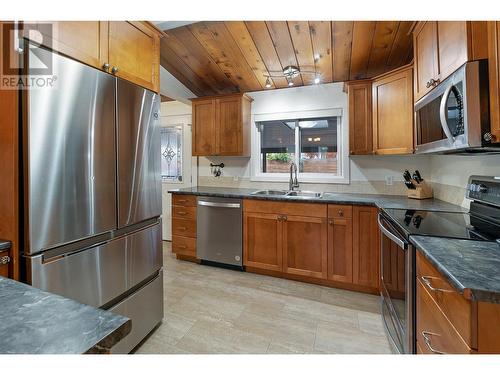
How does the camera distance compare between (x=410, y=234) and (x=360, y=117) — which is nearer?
(x=410, y=234)

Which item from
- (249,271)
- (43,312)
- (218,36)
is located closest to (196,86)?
(218,36)

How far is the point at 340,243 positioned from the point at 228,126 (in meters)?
2.05

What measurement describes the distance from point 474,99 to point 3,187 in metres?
2.24

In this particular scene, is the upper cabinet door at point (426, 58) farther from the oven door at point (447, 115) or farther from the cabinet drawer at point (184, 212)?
the cabinet drawer at point (184, 212)

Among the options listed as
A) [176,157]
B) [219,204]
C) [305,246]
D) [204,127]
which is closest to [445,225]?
[305,246]

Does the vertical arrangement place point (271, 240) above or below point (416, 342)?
above

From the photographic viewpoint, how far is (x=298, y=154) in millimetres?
3469

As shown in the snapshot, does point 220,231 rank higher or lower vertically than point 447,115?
lower

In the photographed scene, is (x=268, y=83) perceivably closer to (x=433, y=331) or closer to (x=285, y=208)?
(x=285, y=208)

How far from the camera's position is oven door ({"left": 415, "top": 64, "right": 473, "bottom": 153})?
1.23 m

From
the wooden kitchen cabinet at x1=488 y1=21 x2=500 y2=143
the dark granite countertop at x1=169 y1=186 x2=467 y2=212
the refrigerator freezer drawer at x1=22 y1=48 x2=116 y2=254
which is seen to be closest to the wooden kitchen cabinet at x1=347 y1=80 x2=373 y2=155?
the dark granite countertop at x1=169 y1=186 x2=467 y2=212

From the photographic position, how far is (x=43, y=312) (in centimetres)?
60

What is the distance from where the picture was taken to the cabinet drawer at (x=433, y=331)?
0.87m

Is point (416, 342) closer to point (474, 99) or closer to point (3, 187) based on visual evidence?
point (474, 99)
